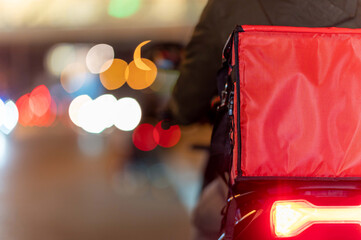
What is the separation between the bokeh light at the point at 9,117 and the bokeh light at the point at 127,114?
13.2ft

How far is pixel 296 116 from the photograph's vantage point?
1800mm

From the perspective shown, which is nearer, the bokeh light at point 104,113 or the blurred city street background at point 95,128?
the blurred city street background at point 95,128

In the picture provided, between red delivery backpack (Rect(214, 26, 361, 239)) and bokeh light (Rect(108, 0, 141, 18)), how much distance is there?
615 inches

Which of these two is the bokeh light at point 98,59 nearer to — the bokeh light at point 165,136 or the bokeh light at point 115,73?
the bokeh light at point 115,73

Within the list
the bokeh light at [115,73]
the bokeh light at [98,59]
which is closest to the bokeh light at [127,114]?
the bokeh light at [115,73]

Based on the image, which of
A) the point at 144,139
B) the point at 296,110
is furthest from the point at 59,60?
the point at 296,110

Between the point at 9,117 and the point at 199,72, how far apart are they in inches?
680

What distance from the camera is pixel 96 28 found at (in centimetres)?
1833

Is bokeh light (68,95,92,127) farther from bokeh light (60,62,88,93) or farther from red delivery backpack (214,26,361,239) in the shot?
red delivery backpack (214,26,361,239)

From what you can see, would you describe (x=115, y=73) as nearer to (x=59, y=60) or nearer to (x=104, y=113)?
(x=59, y=60)

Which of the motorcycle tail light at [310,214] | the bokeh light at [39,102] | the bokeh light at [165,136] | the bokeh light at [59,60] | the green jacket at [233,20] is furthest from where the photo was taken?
the bokeh light at [59,60]

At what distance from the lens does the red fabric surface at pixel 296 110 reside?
5.90 feet

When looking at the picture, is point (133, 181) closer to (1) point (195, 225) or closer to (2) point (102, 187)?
(2) point (102, 187)

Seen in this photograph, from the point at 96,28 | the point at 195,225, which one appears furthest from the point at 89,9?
→ the point at 195,225
